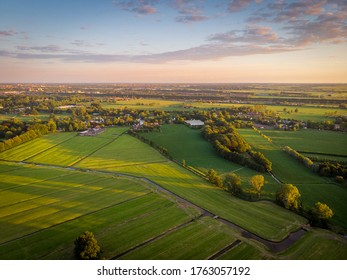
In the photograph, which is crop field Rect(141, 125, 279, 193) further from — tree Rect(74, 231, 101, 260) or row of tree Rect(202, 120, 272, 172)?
tree Rect(74, 231, 101, 260)

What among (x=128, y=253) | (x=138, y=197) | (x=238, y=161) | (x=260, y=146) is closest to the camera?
(x=128, y=253)

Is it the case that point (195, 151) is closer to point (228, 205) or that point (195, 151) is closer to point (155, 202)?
point (228, 205)

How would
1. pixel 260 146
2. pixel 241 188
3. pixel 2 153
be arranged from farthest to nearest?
pixel 260 146 < pixel 2 153 < pixel 241 188

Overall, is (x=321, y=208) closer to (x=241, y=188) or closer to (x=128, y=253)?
(x=241, y=188)

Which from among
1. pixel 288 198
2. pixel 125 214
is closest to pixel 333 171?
pixel 288 198

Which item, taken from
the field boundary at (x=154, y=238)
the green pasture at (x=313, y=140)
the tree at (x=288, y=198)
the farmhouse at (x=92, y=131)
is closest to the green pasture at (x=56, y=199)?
the field boundary at (x=154, y=238)
